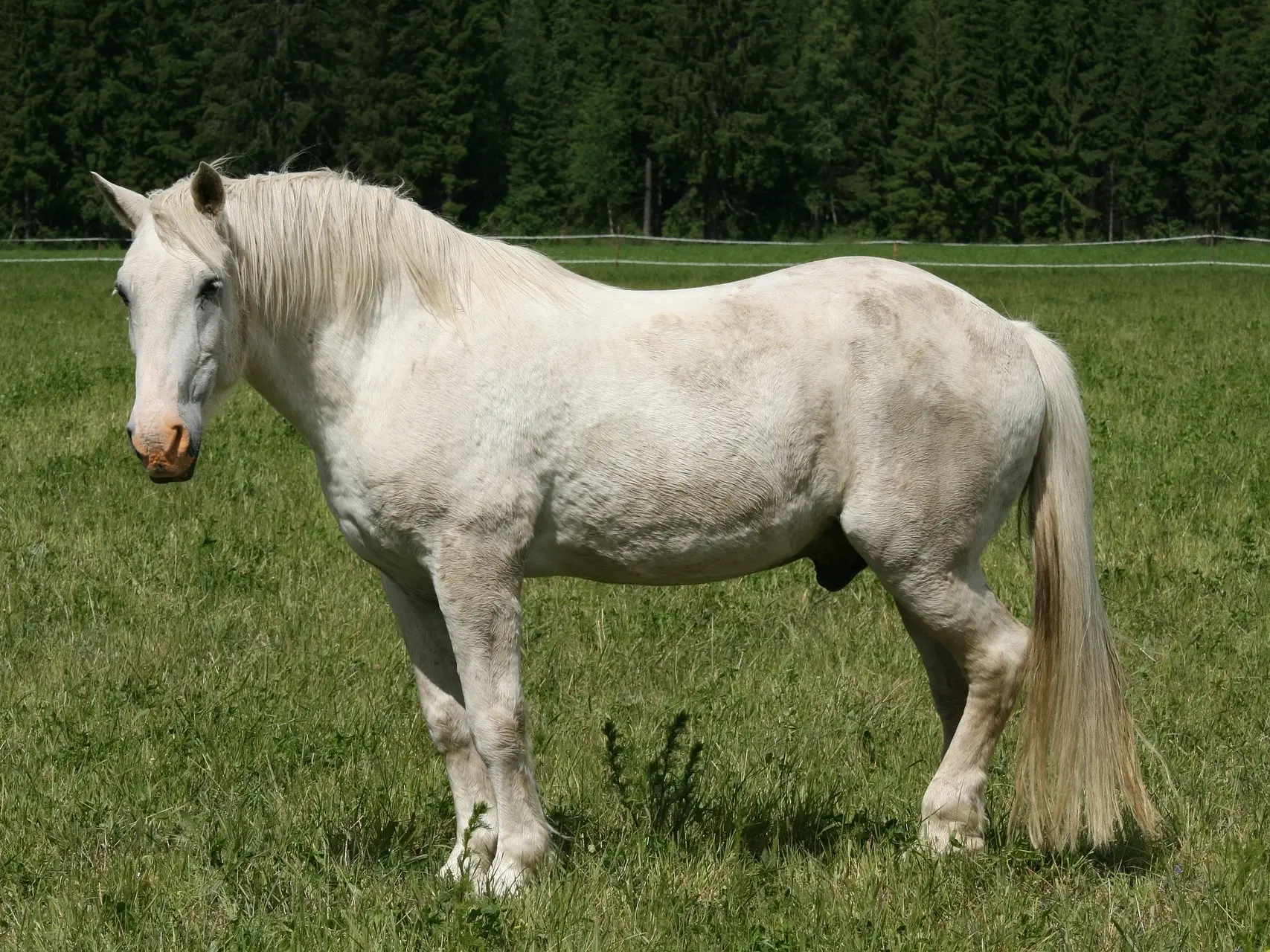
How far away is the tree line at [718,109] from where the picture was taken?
168 ft

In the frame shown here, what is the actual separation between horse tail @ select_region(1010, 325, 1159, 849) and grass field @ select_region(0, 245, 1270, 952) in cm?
16

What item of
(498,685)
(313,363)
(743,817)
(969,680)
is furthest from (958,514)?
(313,363)

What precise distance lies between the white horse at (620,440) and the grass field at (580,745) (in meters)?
0.30

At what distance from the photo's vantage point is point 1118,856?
406 centimetres

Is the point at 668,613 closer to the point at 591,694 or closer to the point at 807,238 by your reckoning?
the point at 591,694

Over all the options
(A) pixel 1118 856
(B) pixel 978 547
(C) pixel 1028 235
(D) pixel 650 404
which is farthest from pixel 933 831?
(C) pixel 1028 235

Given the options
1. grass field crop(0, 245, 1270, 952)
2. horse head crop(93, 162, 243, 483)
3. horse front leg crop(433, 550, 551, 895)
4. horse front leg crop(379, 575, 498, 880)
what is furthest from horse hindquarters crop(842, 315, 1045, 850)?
horse head crop(93, 162, 243, 483)

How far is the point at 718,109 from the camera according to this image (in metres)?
59.8

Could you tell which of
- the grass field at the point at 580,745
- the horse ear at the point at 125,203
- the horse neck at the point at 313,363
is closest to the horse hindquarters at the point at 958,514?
the grass field at the point at 580,745

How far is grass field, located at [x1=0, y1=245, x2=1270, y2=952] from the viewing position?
359cm

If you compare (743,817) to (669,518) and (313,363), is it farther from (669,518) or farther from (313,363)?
(313,363)

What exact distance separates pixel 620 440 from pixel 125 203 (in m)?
1.43

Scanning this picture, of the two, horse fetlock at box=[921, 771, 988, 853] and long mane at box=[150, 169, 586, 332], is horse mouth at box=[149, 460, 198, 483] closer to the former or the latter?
long mane at box=[150, 169, 586, 332]

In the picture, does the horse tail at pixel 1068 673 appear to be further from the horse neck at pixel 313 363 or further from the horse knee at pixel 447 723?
the horse neck at pixel 313 363
